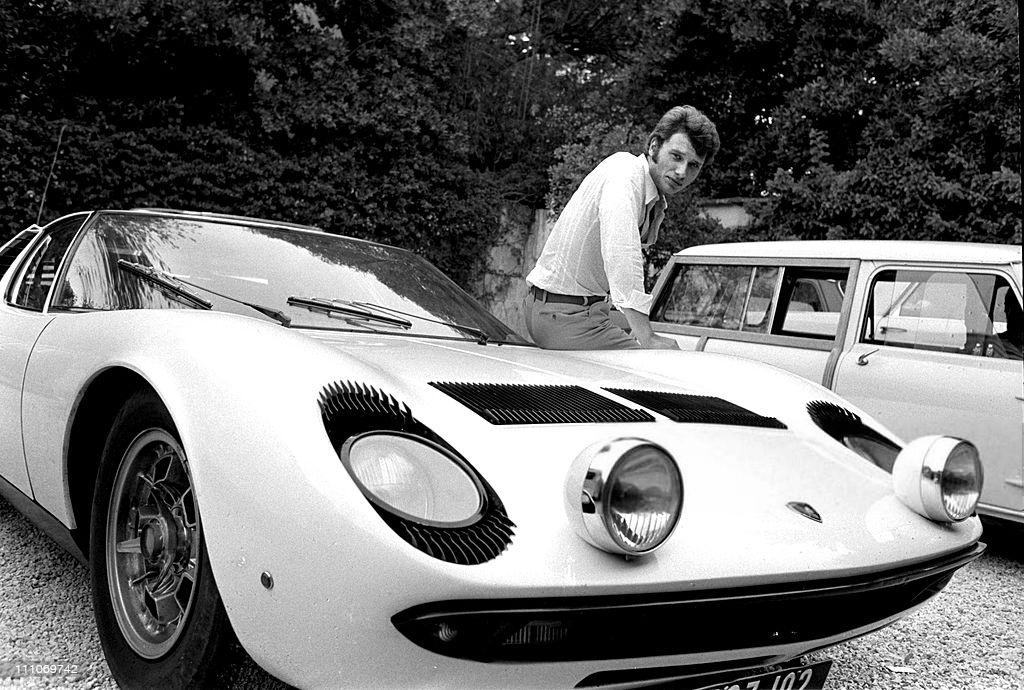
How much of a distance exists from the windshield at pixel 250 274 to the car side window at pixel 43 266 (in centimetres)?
21

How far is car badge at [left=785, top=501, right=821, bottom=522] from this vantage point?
1890 millimetres

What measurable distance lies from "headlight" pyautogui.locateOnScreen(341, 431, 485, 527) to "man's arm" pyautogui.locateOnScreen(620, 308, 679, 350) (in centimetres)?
149

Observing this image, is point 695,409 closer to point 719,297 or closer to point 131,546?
point 131,546

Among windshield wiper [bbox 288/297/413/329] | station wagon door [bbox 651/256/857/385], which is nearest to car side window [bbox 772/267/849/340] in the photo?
station wagon door [bbox 651/256/857/385]

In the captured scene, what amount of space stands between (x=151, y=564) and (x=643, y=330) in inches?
71.1

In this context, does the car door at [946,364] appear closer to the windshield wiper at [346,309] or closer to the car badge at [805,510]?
the car badge at [805,510]

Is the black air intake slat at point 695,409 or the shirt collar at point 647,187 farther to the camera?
the shirt collar at point 647,187

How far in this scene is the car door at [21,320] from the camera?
264cm

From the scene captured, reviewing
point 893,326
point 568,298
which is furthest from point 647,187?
point 893,326

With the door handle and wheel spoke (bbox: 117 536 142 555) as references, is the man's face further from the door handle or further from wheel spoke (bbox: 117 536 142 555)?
wheel spoke (bbox: 117 536 142 555)

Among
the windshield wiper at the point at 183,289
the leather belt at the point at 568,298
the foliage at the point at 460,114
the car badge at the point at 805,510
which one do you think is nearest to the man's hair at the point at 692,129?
the leather belt at the point at 568,298

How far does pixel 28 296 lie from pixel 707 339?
3.65 metres

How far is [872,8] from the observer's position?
1277 centimetres

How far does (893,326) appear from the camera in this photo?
4.53 m
